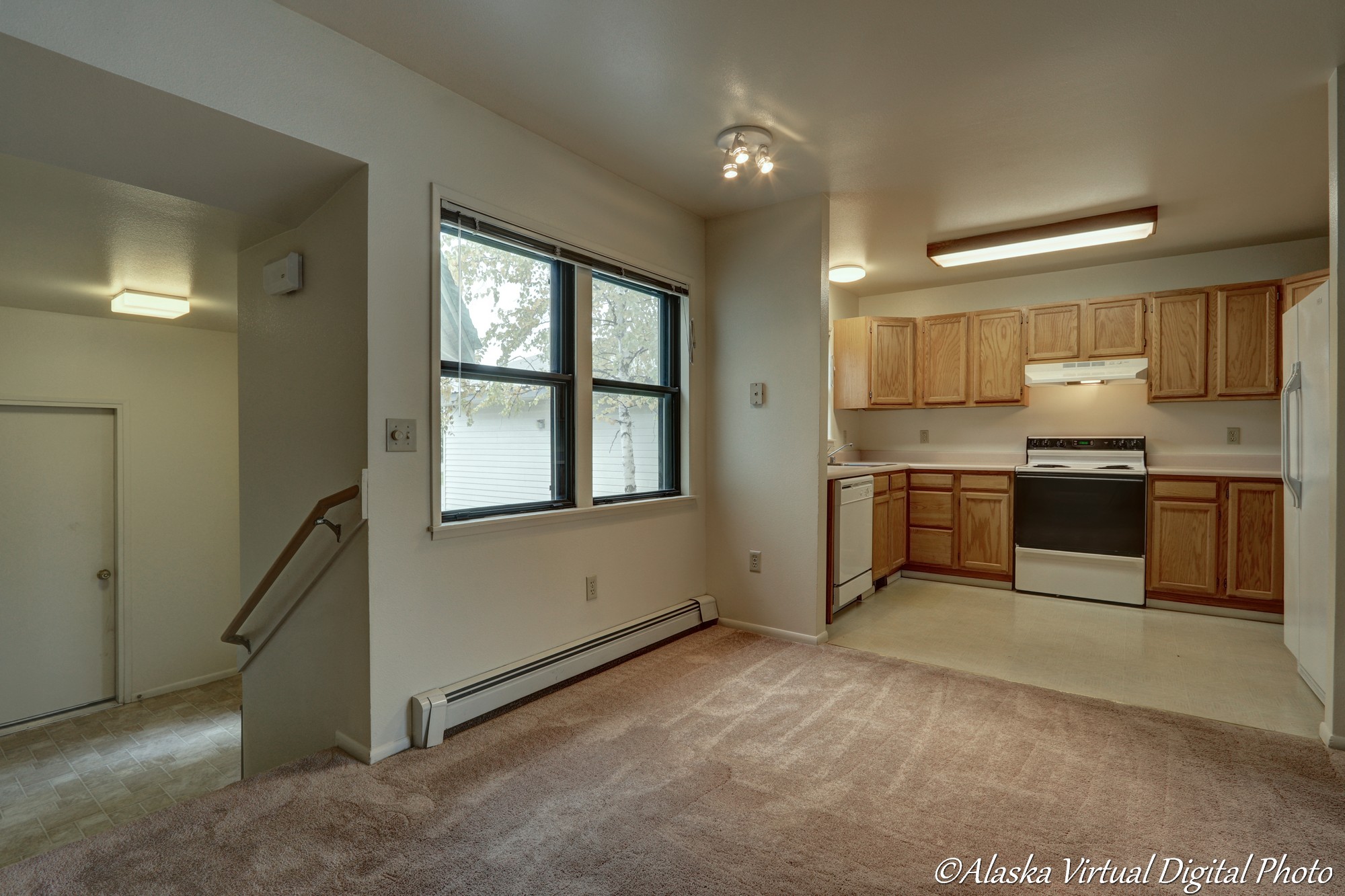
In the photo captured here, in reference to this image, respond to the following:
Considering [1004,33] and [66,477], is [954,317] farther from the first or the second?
[66,477]

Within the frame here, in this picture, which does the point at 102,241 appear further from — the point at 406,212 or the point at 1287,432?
the point at 1287,432

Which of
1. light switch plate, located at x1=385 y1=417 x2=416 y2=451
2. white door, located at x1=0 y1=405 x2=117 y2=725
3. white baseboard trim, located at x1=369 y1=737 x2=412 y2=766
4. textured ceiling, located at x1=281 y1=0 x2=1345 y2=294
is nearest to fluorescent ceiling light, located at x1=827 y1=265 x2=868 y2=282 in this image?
textured ceiling, located at x1=281 y1=0 x2=1345 y2=294

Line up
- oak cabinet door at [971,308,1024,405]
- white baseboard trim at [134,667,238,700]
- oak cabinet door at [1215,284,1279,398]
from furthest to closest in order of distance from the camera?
oak cabinet door at [971,308,1024,405] < white baseboard trim at [134,667,238,700] < oak cabinet door at [1215,284,1279,398]

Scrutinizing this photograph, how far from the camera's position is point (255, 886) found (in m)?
1.63

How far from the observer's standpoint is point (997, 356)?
5156 mm

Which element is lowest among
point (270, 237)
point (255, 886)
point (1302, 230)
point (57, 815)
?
point (57, 815)

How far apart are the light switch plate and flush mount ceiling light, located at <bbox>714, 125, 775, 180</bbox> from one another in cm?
174

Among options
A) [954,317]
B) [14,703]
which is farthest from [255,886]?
[954,317]

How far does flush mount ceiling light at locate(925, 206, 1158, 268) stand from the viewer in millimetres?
3783

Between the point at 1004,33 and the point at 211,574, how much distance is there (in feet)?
19.5

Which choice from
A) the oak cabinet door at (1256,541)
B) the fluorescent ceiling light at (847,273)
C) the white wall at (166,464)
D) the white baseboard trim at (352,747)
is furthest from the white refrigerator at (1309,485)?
the white wall at (166,464)

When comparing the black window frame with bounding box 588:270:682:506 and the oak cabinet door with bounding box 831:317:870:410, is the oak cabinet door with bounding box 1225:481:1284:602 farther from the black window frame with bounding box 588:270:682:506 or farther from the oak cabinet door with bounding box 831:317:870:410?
the black window frame with bounding box 588:270:682:506

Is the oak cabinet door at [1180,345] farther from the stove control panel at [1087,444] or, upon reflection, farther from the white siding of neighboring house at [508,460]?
the white siding of neighboring house at [508,460]

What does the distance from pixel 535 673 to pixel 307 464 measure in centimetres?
125
